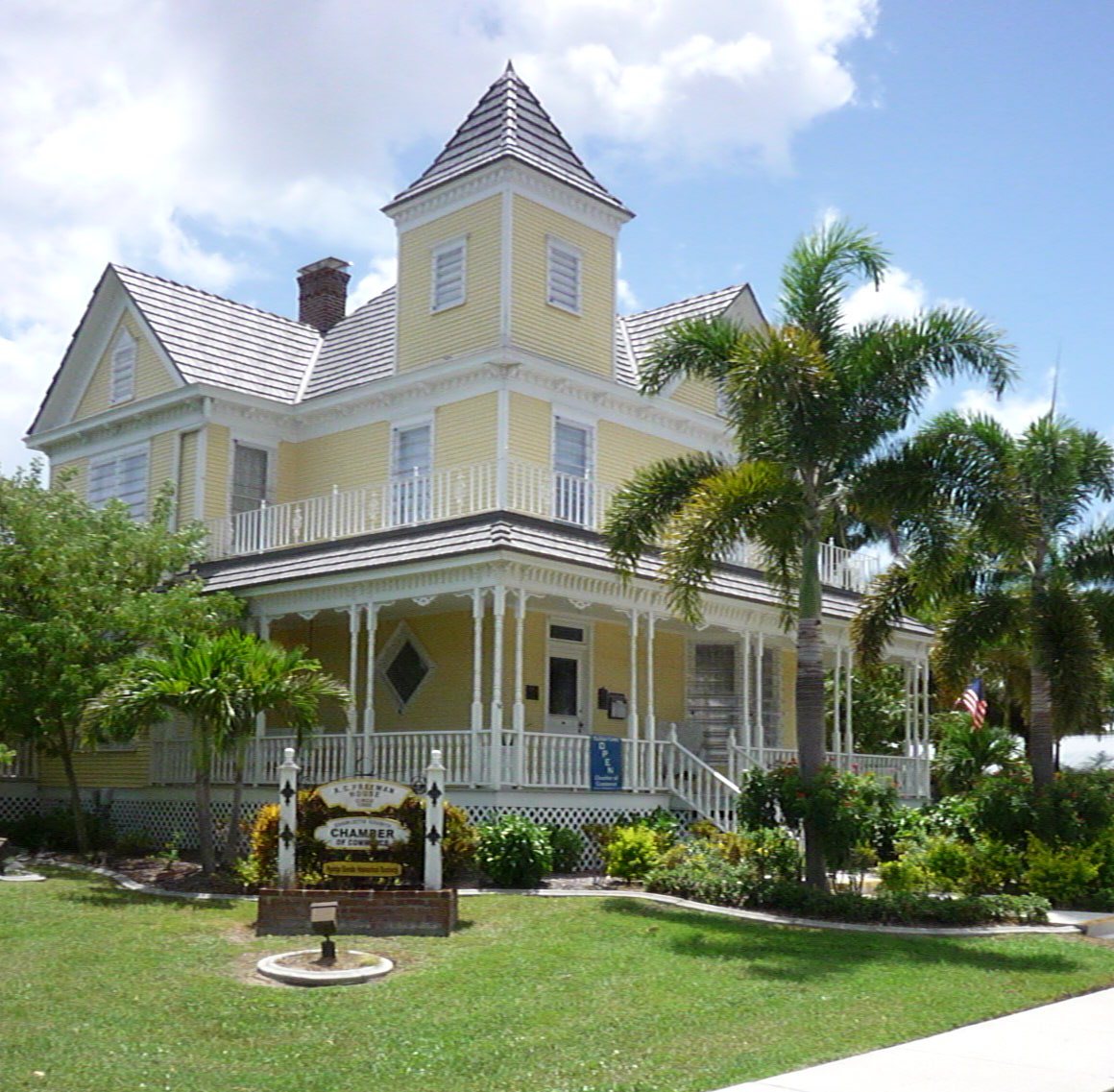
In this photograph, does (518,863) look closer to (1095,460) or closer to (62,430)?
(1095,460)

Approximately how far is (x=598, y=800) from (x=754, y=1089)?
1163 centimetres

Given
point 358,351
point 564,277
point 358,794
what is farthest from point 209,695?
point 358,351

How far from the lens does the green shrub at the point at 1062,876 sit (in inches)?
675

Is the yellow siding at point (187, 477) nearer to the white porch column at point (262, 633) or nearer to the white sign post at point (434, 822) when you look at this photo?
the white porch column at point (262, 633)

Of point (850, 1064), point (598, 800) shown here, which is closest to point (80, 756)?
point (598, 800)

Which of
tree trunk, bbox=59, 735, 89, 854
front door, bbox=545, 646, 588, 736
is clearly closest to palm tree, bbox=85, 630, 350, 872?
tree trunk, bbox=59, 735, 89, 854

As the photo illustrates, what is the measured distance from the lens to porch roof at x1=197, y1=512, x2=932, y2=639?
Answer: 758 inches

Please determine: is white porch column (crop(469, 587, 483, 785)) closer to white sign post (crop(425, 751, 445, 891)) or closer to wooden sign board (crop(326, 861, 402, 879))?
white sign post (crop(425, 751, 445, 891))

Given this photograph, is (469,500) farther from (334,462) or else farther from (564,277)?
(334,462)

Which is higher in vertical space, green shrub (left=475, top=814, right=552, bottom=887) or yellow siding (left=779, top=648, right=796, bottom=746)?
yellow siding (left=779, top=648, right=796, bottom=746)

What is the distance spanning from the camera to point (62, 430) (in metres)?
29.0

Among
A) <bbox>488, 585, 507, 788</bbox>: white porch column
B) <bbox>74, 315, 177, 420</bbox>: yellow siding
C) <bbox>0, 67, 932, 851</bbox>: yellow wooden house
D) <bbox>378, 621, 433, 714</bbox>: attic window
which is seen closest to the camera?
<bbox>488, 585, 507, 788</bbox>: white porch column

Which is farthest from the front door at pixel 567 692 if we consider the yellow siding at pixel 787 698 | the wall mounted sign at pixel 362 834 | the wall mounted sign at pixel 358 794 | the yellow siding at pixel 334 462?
the wall mounted sign at pixel 362 834

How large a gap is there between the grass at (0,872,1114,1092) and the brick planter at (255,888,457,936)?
0.25 meters
